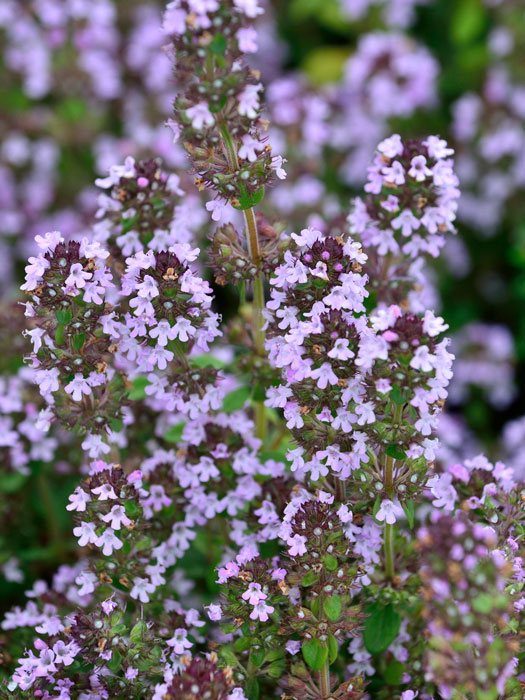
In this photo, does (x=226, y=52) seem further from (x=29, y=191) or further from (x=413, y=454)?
(x=29, y=191)

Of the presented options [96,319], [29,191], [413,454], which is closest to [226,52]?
[96,319]

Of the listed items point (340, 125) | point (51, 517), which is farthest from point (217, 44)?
point (340, 125)

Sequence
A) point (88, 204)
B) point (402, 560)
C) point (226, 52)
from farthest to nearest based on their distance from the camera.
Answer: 1. point (88, 204)
2. point (402, 560)
3. point (226, 52)

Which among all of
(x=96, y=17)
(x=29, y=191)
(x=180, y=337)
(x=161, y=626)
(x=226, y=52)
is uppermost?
(x=96, y=17)

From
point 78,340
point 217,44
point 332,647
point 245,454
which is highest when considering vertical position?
point 217,44

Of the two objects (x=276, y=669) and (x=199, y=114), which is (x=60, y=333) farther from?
(x=276, y=669)

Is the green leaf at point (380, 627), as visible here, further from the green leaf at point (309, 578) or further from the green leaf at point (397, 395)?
the green leaf at point (397, 395)
